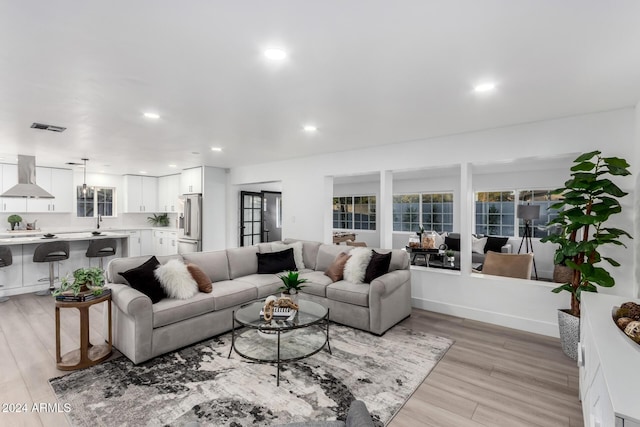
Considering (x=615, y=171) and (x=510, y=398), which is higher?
(x=615, y=171)

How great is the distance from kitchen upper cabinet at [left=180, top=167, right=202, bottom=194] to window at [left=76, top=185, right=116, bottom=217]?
8.90ft

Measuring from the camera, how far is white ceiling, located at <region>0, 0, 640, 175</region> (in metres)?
1.65

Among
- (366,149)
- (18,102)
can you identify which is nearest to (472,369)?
(366,149)

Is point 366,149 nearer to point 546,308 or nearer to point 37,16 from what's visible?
point 546,308

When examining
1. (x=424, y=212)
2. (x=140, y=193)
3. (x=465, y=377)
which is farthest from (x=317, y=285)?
(x=140, y=193)

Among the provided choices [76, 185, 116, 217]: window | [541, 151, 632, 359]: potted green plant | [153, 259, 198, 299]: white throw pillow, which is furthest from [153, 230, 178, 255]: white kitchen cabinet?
[541, 151, 632, 359]: potted green plant

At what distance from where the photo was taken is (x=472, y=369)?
2.85 metres

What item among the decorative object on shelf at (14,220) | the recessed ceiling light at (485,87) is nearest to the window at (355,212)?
the recessed ceiling light at (485,87)

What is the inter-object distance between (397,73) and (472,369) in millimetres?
2702

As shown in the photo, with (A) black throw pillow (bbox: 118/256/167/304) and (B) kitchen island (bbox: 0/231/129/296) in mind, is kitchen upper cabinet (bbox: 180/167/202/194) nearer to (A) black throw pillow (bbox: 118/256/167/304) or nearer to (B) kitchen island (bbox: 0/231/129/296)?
(B) kitchen island (bbox: 0/231/129/296)

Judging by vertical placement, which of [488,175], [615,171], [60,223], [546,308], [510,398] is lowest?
[510,398]

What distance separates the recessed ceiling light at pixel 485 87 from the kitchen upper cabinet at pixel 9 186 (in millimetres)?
8887

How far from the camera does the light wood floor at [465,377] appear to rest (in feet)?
7.18

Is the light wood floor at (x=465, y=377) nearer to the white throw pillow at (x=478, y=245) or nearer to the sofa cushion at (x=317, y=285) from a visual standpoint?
the sofa cushion at (x=317, y=285)
